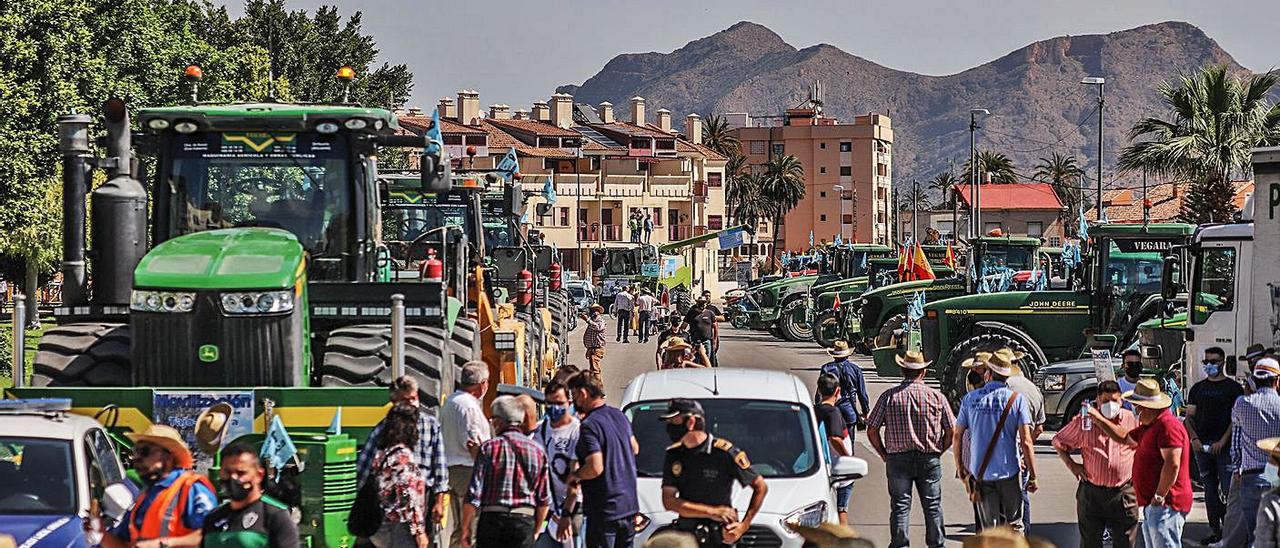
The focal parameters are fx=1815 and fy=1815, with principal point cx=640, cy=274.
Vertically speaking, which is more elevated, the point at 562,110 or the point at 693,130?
the point at 562,110

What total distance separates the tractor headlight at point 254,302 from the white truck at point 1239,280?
417 inches

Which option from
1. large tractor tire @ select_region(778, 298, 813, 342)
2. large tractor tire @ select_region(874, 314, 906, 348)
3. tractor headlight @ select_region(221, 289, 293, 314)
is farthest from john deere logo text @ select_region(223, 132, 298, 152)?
large tractor tire @ select_region(778, 298, 813, 342)

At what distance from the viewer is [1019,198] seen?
12375 centimetres

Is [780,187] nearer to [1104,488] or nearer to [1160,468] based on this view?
[1104,488]

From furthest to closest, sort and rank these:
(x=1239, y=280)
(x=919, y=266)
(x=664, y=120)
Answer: (x=664, y=120) → (x=919, y=266) → (x=1239, y=280)

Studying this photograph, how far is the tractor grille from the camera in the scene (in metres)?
12.2

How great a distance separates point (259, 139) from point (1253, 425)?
300 inches

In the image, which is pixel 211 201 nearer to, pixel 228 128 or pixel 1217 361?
pixel 228 128

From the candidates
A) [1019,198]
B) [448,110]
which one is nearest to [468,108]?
[448,110]

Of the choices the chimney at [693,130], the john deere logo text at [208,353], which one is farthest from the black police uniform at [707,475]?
the chimney at [693,130]

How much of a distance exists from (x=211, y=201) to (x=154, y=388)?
2594mm

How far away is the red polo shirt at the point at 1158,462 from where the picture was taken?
11.2 m

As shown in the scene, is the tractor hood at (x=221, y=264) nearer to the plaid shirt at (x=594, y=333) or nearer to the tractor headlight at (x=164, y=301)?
the tractor headlight at (x=164, y=301)

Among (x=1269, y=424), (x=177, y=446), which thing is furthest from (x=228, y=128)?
(x=1269, y=424)
